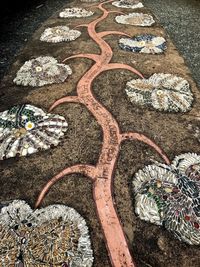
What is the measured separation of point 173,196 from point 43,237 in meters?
0.97

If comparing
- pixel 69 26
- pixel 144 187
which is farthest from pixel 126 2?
pixel 144 187

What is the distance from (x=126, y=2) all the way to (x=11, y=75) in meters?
3.10

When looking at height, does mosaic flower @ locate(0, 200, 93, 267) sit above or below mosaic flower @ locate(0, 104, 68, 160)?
below

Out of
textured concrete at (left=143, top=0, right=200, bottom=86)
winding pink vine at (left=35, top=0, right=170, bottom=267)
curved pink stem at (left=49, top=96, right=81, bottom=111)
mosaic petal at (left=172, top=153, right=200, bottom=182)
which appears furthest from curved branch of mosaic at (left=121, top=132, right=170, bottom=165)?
textured concrete at (left=143, top=0, right=200, bottom=86)

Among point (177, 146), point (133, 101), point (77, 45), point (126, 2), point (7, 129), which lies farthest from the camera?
point (126, 2)

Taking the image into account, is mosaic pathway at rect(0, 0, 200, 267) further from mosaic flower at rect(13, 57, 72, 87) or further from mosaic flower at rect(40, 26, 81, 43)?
mosaic flower at rect(40, 26, 81, 43)

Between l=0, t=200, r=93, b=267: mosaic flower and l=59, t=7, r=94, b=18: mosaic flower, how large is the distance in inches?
153

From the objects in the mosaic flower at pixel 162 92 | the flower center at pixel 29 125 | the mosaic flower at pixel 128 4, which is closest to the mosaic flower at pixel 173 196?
→ the mosaic flower at pixel 162 92

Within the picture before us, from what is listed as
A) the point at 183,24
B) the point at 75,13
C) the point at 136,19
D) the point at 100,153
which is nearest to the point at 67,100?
the point at 100,153

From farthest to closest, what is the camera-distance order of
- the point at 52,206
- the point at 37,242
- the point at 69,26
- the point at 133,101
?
the point at 69,26
the point at 133,101
the point at 52,206
the point at 37,242

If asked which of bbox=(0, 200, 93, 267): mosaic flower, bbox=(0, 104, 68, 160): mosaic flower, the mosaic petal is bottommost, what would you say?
bbox=(0, 200, 93, 267): mosaic flower

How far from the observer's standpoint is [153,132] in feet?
9.06

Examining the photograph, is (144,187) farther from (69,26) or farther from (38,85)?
(69,26)

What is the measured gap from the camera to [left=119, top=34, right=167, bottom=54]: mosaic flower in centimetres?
402
